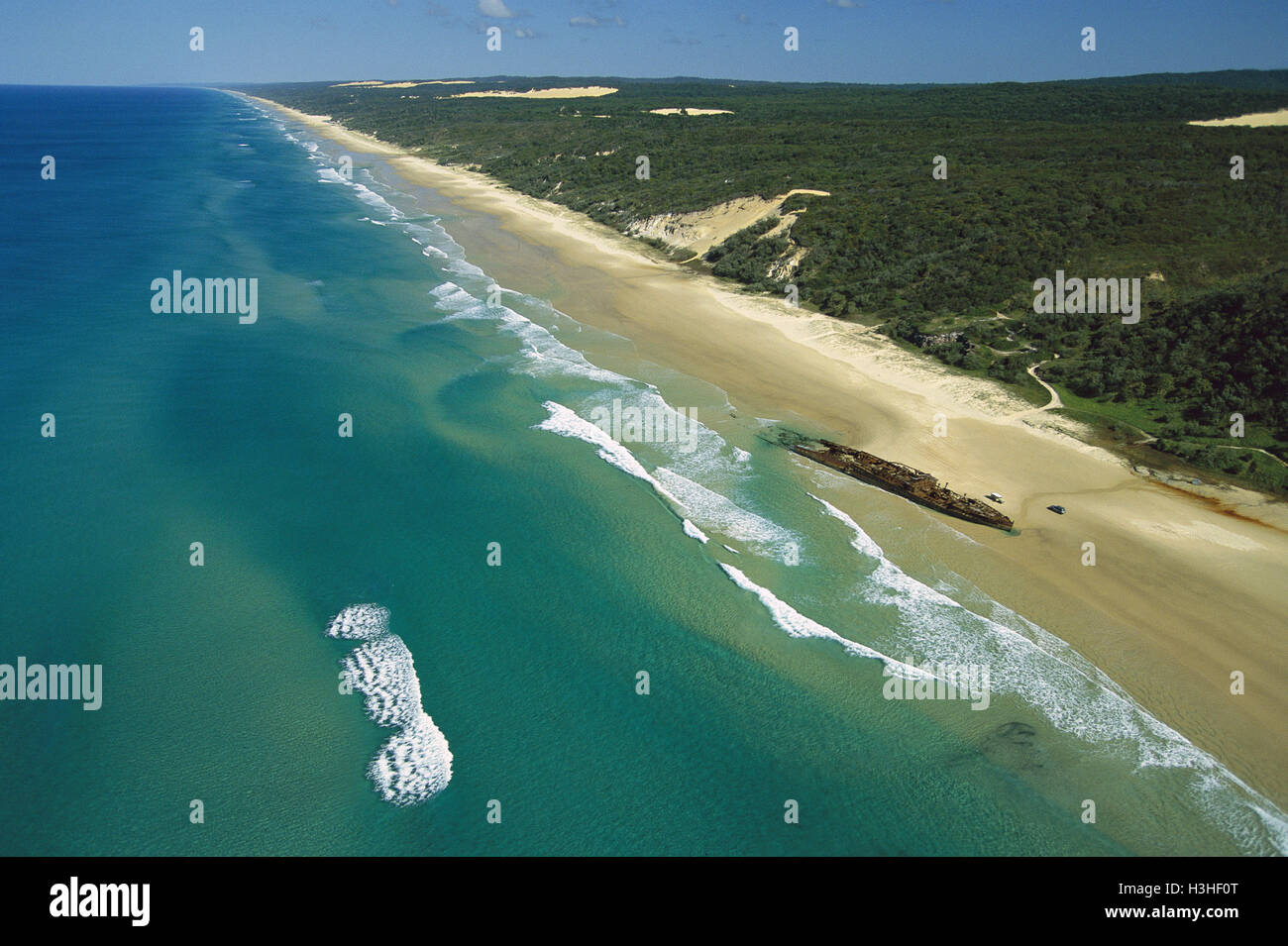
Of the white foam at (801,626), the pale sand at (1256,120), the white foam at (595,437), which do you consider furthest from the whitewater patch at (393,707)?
the pale sand at (1256,120)

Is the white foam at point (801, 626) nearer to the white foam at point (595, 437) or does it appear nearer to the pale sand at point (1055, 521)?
the pale sand at point (1055, 521)

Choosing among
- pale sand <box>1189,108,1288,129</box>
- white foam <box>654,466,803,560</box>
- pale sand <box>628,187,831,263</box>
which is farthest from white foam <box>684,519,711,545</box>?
pale sand <box>1189,108,1288,129</box>

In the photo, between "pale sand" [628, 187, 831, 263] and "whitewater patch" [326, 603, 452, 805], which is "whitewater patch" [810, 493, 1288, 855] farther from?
"pale sand" [628, 187, 831, 263]

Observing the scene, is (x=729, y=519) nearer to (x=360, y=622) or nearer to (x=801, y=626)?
(x=801, y=626)
